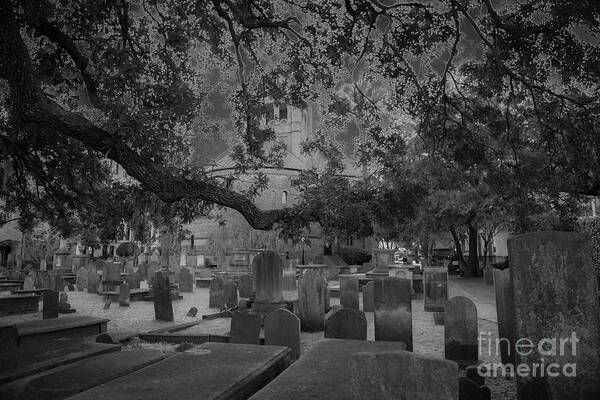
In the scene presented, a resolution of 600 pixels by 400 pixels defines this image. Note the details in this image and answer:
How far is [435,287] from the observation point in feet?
45.0

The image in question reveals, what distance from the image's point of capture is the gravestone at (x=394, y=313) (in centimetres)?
749

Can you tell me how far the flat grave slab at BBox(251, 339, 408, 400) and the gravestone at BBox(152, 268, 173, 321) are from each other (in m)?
7.27

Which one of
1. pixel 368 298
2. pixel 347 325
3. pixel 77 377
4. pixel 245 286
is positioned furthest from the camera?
pixel 245 286

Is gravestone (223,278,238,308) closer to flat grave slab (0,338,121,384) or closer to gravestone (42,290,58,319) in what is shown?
gravestone (42,290,58,319)

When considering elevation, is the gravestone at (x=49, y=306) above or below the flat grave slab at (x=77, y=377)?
below

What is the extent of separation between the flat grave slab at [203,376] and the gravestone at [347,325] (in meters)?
1.69

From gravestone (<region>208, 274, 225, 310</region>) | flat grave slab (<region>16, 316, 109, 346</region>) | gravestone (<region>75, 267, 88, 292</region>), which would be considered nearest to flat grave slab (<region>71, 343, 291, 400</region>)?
flat grave slab (<region>16, 316, 109, 346</region>)

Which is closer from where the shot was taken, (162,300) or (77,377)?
(77,377)

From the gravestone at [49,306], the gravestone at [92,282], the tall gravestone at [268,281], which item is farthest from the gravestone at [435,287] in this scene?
the gravestone at [92,282]

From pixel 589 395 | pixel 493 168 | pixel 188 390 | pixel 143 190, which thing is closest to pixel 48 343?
pixel 143 190

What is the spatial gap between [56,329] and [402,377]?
7.66 metres

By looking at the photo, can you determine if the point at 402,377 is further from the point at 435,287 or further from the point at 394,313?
the point at 435,287

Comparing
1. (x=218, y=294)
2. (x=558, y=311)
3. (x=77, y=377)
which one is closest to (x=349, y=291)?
(x=218, y=294)

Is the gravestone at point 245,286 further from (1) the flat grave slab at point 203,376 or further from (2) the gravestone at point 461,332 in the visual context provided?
(1) the flat grave slab at point 203,376
